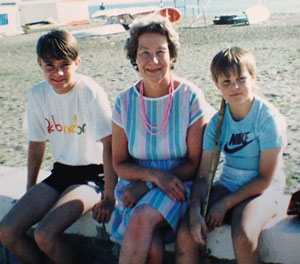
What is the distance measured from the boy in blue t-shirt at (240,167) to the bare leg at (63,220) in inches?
28.0

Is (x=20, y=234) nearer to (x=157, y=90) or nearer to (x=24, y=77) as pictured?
(x=157, y=90)

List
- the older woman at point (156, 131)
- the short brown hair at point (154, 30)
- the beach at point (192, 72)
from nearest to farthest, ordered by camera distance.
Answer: the older woman at point (156, 131) → the short brown hair at point (154, 30) → the beach at point (192, 72)

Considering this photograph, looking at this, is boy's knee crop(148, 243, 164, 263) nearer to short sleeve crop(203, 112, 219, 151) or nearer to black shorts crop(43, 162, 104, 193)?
short sleeve crop(203, 112, 219, 151)

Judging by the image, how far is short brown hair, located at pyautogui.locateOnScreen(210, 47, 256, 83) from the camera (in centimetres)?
259

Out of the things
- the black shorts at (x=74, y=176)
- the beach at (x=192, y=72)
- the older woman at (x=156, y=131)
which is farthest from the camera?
the beach at (x=192, y=72)

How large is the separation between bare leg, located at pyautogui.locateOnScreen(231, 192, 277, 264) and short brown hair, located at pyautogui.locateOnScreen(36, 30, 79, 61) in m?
1.38

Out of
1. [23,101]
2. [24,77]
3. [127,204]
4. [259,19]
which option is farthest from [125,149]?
[259,19]

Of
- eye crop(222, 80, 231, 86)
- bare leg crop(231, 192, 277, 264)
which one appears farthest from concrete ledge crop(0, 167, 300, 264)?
eye crop(222, 80, 231, 86)

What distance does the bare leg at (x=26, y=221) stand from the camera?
2955mm

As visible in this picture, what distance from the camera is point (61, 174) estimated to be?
10.6 ft

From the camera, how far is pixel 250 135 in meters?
2.61

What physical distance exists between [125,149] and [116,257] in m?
0.69

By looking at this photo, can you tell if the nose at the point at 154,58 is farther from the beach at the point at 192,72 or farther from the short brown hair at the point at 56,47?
the beach at the point at 192,72

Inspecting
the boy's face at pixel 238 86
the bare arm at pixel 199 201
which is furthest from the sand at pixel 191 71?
the boy's face at pixel 238 86
